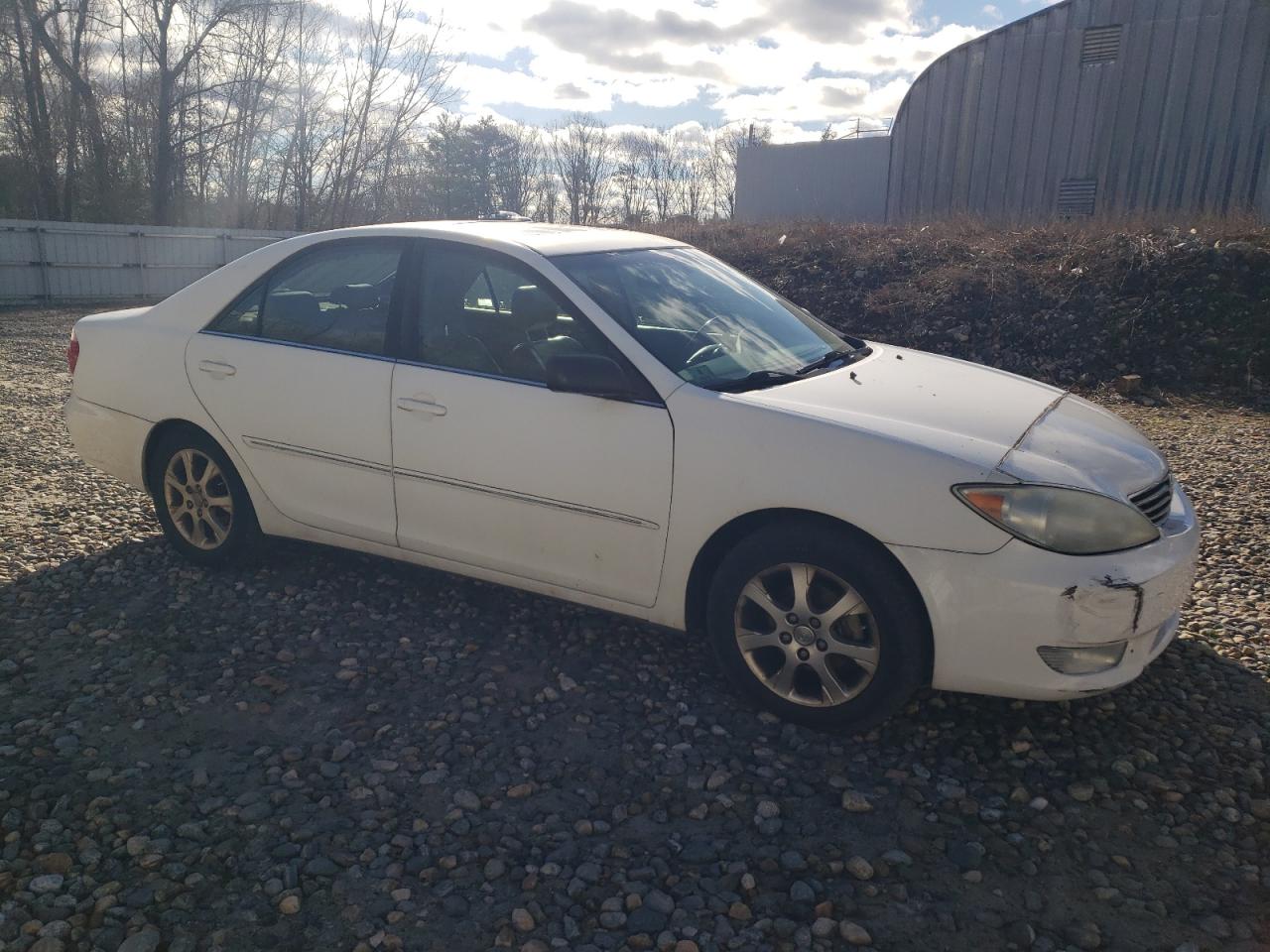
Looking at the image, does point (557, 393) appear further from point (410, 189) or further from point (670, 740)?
point (410, 189)

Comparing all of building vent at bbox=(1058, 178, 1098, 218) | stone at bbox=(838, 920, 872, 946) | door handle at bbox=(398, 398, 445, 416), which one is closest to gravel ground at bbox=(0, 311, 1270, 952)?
stone at bbox=(838, 920, 872, 946)

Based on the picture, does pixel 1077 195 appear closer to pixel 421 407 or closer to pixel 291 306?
pixel 291 306

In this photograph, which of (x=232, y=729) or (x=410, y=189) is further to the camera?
(x=410, y=189)

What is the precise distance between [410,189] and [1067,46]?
25594mm

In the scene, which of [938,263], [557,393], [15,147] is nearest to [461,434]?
[557,393]

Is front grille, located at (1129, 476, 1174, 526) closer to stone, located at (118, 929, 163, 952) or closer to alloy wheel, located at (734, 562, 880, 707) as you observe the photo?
alloy wheel, located at (734, 562, 880, 707)

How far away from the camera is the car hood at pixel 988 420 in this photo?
313 cm

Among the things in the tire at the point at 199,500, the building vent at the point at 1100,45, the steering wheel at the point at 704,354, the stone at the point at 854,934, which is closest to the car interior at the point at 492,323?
A: the steering wheel at the point at 704,354

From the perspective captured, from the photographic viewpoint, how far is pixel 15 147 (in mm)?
27609

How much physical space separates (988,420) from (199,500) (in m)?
3.68

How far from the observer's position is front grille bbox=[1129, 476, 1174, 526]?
320cm

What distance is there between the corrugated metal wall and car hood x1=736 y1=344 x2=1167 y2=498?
1230cm

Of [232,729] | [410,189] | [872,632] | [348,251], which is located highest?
[410,189]

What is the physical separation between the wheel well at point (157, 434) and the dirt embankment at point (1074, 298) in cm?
850
